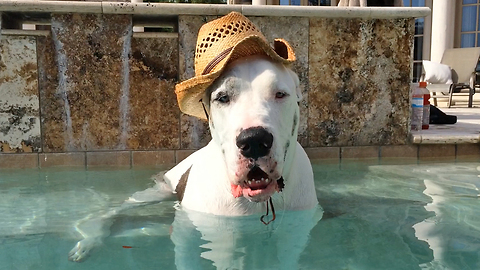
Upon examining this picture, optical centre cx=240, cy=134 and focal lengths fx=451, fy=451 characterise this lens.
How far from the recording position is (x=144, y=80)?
4.68m

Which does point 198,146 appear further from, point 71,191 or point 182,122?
point 71,191

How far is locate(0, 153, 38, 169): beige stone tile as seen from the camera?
14.9 feet

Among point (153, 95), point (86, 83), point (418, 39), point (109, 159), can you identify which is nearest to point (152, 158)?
point (109, 159)

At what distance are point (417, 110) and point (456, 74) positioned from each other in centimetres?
664

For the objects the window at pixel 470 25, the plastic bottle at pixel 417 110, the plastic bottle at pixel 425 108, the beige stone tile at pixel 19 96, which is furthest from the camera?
the window at pixel 470 25

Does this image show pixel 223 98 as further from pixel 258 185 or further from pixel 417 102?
pixel 417 102

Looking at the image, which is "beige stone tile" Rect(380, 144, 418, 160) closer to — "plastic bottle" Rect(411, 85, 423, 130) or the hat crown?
"plastic bottle" Rect(411, 85, 423, 130)

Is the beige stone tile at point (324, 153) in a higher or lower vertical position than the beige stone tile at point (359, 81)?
lower

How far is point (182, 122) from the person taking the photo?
4758 millimetres

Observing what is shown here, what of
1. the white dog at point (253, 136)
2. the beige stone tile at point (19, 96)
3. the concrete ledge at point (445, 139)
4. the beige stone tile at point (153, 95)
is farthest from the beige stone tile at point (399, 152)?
the beige stone tile at point (19, 96)

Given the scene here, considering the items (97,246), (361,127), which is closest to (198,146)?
(361,127)

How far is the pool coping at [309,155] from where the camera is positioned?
15.1ft

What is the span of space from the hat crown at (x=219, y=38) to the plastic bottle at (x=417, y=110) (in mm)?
3673

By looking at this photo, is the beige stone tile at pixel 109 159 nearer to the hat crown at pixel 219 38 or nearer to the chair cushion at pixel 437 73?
the hat crown at pixel 219 38
